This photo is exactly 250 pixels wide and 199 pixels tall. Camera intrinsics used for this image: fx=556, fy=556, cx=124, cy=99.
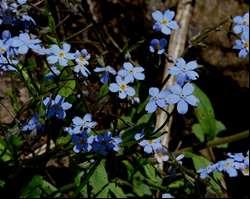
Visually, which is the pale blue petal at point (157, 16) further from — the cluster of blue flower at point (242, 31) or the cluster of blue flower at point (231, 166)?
the cluster of blue flower at point (231, 166)

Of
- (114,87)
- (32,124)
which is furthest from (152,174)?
(32,124)

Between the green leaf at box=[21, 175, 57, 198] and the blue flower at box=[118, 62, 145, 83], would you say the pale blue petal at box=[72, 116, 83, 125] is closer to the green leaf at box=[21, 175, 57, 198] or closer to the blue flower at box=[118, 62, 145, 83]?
the blue flower at box=[118, 62, 145, 83]

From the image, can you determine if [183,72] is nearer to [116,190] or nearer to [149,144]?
[149,144]

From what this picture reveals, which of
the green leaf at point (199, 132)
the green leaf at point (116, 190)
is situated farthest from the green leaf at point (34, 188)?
the green leaf at point (199, 132)

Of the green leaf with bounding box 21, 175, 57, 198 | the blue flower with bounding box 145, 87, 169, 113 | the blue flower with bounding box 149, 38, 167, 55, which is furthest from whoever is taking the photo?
the green leaf with bounding box 21, 175, 57, 198

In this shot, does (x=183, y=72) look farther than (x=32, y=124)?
No

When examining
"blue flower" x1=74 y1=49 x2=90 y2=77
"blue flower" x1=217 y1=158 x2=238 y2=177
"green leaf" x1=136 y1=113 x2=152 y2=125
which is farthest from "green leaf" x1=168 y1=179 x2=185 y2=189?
"blue flower" x1=74 y1=49 x2=90 y2=77
